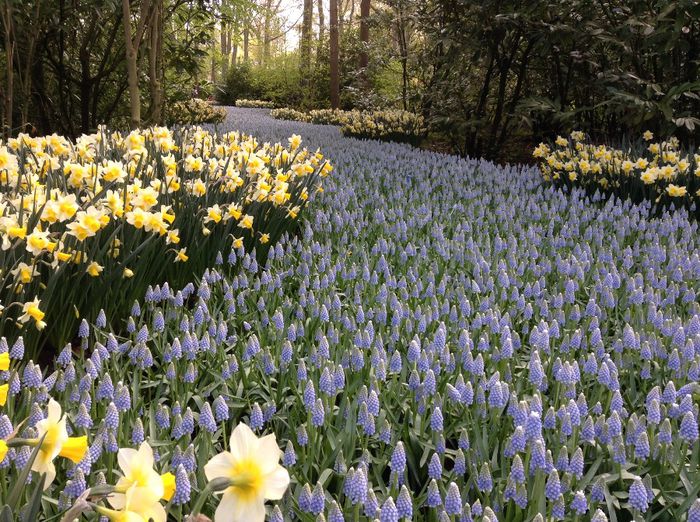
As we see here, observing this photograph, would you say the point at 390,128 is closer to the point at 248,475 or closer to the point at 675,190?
the point at 675,190

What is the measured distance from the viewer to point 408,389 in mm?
1815

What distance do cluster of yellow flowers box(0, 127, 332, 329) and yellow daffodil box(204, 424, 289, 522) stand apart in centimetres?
122

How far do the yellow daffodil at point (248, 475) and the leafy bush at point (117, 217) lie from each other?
4.00 ft

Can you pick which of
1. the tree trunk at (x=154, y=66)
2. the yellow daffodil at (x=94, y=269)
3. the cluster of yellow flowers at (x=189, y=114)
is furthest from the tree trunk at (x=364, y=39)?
the yellow daffodil at (x=94, y=269)

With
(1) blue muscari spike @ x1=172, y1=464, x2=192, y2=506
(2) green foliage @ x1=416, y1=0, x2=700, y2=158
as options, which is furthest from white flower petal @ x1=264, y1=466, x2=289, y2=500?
(2) green foliage @ x1=416, y1=0, x2=700, y2=158

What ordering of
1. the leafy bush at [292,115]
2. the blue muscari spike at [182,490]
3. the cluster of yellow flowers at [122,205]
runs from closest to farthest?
the blue muscari spike at [182,490] < the cluster of yellow flowers at [122,205] < the leafy bush at [292,115]

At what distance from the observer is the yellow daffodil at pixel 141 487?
706mm

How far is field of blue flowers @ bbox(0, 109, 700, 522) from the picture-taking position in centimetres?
130

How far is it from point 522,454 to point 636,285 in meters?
1.30

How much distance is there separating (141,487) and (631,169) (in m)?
4.57

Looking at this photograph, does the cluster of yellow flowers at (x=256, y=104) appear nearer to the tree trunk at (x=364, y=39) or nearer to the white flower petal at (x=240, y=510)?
the tree trunk at (x=364, y=39)

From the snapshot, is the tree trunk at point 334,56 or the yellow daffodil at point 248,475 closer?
the yellow daffodil at point 248,475

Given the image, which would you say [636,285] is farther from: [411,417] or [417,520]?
[417,520]

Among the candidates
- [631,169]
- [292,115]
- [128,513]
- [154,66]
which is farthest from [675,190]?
[292,115]
